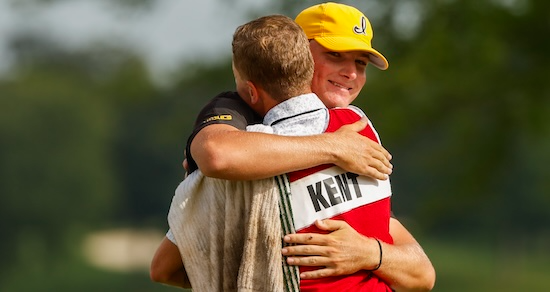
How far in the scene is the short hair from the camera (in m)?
3.93

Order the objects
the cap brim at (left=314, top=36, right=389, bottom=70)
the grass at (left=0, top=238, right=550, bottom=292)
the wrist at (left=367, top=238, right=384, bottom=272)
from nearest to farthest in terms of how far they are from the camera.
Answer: the wrist at (left=367, top=238, right=384, bottom=272), the cap brim at (left=314, top=36, right=389, bottom=70), the grass at (left=0, top=238, right=550, bottom=292)

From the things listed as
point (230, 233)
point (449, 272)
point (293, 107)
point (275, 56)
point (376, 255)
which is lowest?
point (376, 255)

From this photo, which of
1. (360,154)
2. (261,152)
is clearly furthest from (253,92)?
(360,154)

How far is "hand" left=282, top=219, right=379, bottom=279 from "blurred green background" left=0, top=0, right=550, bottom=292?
53.8 ft

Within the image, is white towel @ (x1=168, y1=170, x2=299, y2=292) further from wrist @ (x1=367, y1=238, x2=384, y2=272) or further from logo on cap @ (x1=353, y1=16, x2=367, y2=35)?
logo on cap @ (x1=353, y1=16, x2=367, y2=35)

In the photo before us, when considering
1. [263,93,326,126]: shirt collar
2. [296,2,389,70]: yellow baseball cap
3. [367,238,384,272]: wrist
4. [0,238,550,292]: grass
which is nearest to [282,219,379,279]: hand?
[367,238,384,272]: wrist

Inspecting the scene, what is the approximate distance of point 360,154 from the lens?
4.06m

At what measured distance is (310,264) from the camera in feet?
13.0

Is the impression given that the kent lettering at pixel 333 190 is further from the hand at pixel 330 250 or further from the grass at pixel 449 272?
the grass at pixel 449 272

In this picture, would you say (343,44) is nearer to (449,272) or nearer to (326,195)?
(326,195)

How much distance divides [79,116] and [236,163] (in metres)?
45.4

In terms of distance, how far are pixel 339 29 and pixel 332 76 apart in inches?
6.8

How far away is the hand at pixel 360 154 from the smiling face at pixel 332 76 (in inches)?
14.8

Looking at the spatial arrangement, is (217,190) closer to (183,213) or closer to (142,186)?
(183,213)
